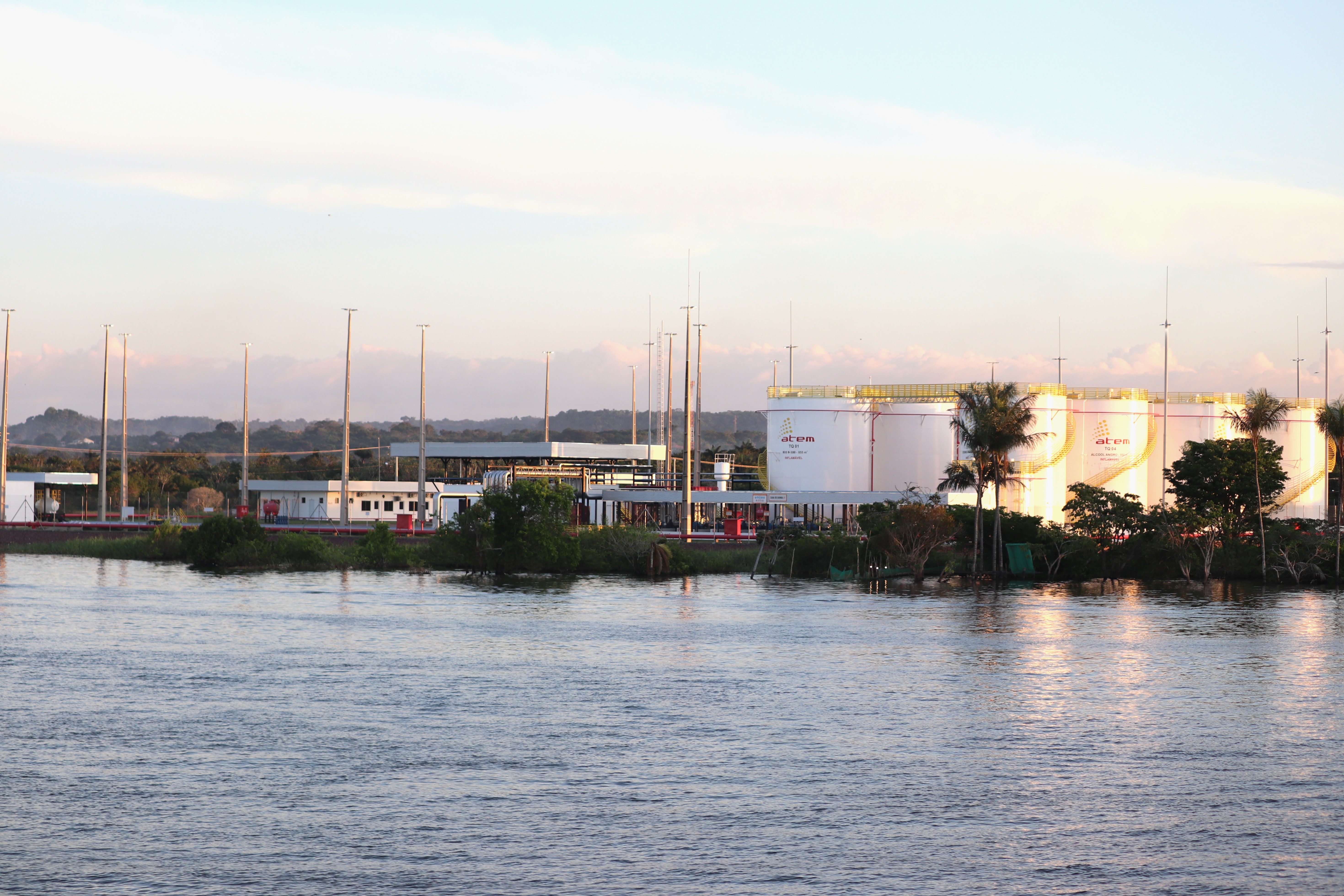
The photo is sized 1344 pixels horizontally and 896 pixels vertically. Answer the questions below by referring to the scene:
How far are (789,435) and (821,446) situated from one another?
7.98 ft

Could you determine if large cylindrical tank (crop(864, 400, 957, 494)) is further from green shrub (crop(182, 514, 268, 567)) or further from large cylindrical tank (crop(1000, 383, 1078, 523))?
green shrub (crop(182, 514, 268, 567))

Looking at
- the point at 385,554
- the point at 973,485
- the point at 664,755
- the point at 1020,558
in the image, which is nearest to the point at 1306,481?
the point at 1020,558

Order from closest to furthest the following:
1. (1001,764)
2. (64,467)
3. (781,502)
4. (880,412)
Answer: (1001,764)
(781,502)
(880,412)
(64,467)

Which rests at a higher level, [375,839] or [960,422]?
[960,422]

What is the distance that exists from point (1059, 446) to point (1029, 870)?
86235 millimetres

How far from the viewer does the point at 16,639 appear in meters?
45.9

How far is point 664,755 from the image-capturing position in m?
28.4

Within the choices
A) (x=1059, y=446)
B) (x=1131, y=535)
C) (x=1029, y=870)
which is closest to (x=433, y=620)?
(x=1029, y=870)

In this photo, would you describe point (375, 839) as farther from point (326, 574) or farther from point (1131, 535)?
point (1131, 535)

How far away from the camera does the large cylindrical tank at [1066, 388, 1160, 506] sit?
349 ft

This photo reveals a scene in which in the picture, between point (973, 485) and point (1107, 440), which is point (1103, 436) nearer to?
point (1107, 440)

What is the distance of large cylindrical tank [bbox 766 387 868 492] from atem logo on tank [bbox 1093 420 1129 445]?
18910 millimetres

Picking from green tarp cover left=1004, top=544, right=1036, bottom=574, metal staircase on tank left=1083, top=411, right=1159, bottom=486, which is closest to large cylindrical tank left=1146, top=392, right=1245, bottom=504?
metal staircase on tank left=1083, top=411, right=1159, bottom=486

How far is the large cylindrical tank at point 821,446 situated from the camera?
9975 cm
